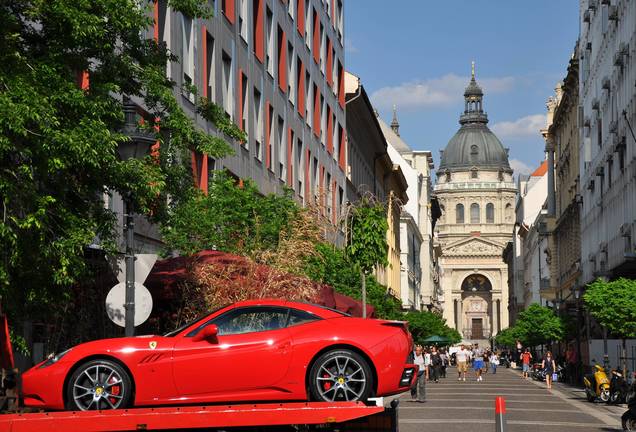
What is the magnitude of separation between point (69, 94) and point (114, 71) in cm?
156

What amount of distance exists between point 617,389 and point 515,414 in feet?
18.7

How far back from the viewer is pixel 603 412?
30781mm

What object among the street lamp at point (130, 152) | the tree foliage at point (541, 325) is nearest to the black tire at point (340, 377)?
the street lamp at point (130, 152)

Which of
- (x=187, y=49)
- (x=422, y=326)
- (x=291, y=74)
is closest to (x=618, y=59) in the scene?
(x=291, y=74)

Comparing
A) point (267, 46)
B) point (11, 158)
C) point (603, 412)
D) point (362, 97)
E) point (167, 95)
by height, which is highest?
point (362, 97)

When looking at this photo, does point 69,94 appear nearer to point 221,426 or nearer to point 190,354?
point 190,354

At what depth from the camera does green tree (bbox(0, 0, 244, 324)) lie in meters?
11.8

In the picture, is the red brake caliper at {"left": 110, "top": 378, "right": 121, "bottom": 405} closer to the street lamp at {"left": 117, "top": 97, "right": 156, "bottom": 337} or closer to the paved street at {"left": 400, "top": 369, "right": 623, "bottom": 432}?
the street lamp at {"left": 117, "top": 97, "right": 156, "bottom": 337}

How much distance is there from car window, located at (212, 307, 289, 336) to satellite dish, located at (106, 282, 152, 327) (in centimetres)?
358

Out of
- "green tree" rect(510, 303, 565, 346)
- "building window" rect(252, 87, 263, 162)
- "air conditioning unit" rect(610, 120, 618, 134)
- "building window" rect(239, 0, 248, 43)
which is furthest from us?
"green tree" rect(510, 303, 565, 346)

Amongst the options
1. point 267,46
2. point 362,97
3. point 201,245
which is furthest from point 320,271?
point 362,97

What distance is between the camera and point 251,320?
1072 cm

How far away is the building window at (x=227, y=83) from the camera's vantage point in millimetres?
33406

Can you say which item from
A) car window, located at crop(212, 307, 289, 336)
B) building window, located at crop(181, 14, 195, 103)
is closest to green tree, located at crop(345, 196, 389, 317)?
building window, located at crop(181, 14, 195, 103)
